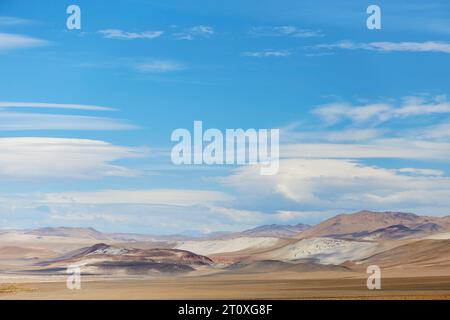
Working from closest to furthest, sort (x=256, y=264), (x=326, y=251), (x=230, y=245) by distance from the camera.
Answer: (x=256, y=264) → (x=326, y=251) → (x=230, y=245)

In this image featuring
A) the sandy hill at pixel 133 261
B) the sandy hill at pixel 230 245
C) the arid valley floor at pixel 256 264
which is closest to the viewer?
the arid valley floor at pixel 256 264

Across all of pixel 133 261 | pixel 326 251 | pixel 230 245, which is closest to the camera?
pixel 133 261

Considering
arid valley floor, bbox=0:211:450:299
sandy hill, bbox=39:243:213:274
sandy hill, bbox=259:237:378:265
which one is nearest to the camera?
arid valley floor, bbox=0:211:450:299

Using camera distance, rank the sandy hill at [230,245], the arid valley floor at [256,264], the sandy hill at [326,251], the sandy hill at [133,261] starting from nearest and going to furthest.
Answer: the arid valley floor at [256,264] < the sandy hill at [133,261] < the sandy hill at [326,251] < the sandy hill at [230,245]

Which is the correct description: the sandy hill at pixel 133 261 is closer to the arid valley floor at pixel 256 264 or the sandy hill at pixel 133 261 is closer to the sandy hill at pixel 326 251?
the arid valley floor at pixel 256 264

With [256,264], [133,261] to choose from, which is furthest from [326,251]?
[133,261]

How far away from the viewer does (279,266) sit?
105750mm

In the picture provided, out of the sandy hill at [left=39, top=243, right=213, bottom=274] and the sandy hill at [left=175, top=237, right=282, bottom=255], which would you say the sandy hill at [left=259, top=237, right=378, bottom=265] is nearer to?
the sandy hill at [left=175, top=237, right=282, bottom=255]

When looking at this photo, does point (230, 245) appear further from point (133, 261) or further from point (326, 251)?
point (133, 261)

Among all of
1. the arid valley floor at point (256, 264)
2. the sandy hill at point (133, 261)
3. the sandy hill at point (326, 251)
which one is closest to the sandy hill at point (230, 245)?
the arid valley floor at point (256, 264)

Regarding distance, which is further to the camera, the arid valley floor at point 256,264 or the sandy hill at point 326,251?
the sandy hill at point 326,251

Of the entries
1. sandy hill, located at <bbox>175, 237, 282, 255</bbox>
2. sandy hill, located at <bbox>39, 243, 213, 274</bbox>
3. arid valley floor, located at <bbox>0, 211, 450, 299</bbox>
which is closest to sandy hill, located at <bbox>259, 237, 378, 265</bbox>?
arid valley floor, located at <bbox>0, 211, 450, 299</bbox>
